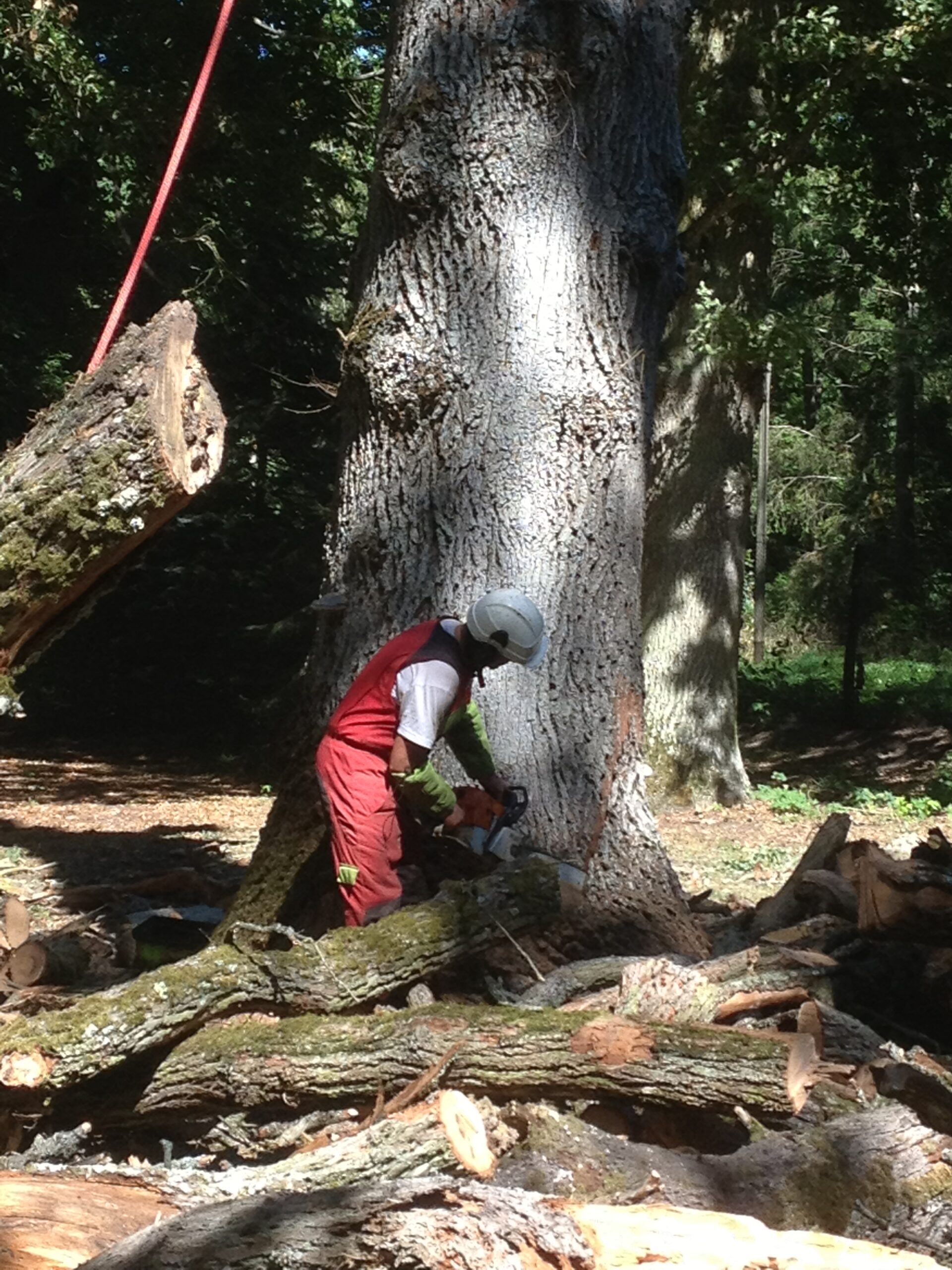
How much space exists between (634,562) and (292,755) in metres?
1.62

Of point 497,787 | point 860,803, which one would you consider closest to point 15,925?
point 497,787

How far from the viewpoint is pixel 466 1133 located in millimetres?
3535

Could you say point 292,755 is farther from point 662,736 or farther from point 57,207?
point 57,207

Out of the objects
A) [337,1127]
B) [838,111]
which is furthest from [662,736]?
[337,1127]

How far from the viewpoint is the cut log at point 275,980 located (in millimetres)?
3752

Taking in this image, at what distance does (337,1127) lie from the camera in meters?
3.87

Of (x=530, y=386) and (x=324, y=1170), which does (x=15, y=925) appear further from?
(x=530, y=386)

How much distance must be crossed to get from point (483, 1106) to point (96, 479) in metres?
2.04

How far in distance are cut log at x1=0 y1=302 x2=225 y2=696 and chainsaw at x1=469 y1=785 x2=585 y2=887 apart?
1.96 meters

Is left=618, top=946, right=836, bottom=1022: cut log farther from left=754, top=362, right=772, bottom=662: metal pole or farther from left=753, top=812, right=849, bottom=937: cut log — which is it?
left=754, top=362, right=772, bottom=662: metal pole

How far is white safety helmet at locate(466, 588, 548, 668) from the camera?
4.93 meters

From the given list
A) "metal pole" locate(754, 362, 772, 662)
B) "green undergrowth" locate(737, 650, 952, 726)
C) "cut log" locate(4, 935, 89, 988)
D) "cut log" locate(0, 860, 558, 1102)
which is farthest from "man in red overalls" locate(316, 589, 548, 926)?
"metal pole" locate(754, 362, 772, 662)

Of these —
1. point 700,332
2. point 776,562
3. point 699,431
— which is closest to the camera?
point 700,332

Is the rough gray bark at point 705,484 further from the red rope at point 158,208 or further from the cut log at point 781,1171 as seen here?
the cut log at point 781,1171
